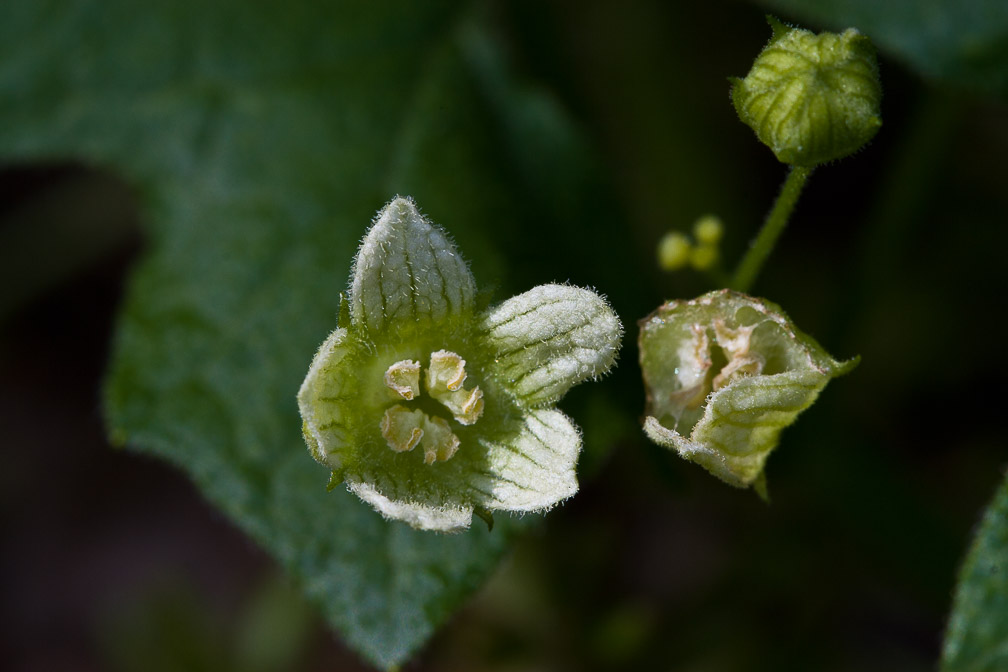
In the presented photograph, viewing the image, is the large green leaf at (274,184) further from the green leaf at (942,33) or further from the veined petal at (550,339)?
the green leaf at (942,33)

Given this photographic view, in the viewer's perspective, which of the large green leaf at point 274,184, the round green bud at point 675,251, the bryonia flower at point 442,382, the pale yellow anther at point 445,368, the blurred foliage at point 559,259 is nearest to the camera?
the bryonia flower at point 442,382

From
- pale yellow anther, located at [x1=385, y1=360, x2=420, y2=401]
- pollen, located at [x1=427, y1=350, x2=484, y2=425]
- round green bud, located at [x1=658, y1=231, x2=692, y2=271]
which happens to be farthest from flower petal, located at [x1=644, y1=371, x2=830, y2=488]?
pale yellow anther, located at [x1=385, y1=360, x2=420, y2=401]

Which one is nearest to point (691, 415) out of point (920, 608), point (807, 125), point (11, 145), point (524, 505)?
point (524, 505)

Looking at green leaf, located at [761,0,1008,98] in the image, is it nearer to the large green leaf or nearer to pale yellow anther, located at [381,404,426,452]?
the large green leaf

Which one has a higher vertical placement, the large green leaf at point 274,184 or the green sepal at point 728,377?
the green sepal at point 728,377

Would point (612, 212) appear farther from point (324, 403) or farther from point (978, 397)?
point (978, 397)

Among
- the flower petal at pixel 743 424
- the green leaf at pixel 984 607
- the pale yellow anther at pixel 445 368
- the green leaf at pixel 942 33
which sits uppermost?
the green leaf at pixel 942 33

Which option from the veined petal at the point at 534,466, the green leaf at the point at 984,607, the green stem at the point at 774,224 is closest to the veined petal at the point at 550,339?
the veined petal at the point at 534,466

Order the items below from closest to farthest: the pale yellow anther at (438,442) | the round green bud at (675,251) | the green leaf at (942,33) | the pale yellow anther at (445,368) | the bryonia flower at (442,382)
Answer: the bryonia flower at (442,382) < the pale yellow anther at (438,442) < the pale yellow anther at (445,368) < the round green bud at (675,251) < the green leaf at (942,33)
